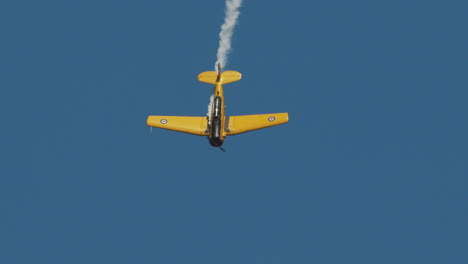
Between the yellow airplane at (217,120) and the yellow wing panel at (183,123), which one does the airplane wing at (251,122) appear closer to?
the yellow airplane at (217,120)

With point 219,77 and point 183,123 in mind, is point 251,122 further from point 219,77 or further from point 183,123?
point 183,123

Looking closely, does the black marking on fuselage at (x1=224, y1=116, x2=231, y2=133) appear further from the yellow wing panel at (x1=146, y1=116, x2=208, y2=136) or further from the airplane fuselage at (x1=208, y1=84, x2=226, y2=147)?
the yellow wing panel at (x1=146, y1=116, x2=208, y2=136)

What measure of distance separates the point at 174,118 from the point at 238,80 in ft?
15.9

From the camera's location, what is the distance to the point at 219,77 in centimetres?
5944

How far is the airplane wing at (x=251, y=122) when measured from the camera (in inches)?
2265

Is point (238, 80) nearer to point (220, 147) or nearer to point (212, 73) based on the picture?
point (212, 73)

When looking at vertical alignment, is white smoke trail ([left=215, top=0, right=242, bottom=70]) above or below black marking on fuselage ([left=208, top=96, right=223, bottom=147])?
above

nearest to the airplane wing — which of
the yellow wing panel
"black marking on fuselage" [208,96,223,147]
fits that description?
"black marking on fuselage" [208,96,223,147]

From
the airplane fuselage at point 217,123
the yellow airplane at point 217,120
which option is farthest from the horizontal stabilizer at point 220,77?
the airplane fuselage at point 217,123

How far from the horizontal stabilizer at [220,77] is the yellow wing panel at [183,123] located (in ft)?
9.03

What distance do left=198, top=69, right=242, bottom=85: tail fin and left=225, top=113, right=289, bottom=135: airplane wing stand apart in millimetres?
2723

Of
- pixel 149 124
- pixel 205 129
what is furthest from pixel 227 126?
pixel 149 124

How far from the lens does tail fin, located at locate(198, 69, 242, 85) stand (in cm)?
5941

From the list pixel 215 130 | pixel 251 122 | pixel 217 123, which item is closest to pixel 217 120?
pixel 217 123
